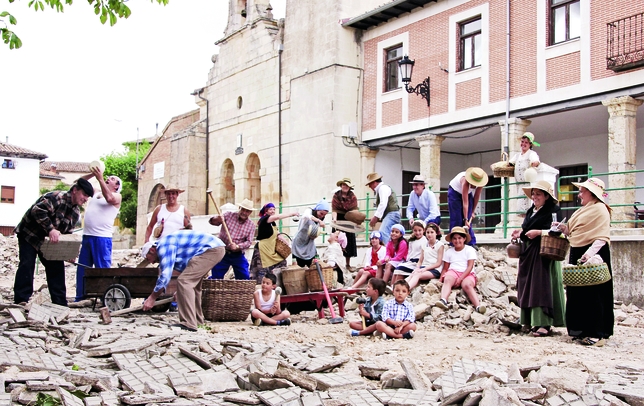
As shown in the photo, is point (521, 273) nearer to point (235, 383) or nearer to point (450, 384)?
point (450, 384)

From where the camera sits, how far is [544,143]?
2200cm

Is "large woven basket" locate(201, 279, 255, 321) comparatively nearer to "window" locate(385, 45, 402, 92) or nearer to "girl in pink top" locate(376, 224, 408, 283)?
"girl in pink top" locate(376, 224, 408, 283)

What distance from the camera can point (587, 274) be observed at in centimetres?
812

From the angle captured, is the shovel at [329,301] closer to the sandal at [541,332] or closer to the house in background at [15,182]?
the sandal at [541,332]

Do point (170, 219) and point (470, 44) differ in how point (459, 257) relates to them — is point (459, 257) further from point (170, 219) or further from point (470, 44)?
point (470, 44)

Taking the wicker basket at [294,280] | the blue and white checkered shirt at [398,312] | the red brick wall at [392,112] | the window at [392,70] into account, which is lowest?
the blue and white checkered shirt at [398,312]

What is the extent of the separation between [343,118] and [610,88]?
856cm

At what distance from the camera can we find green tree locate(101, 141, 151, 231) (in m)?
48.2

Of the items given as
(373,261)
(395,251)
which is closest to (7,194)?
(373,261)

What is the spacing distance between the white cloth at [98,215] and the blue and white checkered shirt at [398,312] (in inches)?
162

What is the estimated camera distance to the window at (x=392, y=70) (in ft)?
74.0

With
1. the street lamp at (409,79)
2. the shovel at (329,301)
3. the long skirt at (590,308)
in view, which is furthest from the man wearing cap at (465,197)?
the street lamp at (409,79)

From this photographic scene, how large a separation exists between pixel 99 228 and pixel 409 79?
39.1ft

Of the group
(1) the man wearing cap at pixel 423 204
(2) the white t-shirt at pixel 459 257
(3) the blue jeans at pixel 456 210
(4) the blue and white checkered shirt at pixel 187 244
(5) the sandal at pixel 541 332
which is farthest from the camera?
(1) the man wearing cap at pixel 423 204
